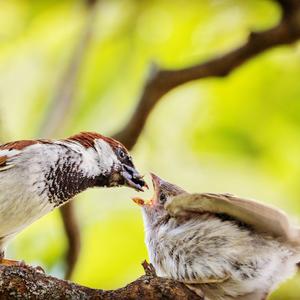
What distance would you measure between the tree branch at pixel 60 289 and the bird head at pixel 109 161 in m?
1.17

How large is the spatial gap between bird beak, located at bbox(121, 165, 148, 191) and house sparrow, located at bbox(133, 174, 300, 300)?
2.56ft

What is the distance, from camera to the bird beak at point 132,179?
5.28 metres

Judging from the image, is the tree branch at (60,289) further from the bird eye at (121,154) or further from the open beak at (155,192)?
the bird eye at (121,154)

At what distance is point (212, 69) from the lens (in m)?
5.90

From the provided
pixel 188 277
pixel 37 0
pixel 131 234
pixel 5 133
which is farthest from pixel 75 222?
pixel 37 0

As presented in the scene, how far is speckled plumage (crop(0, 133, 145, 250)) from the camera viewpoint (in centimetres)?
468

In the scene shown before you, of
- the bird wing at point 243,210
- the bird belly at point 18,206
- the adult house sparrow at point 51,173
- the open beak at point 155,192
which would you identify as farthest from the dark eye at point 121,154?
the bird wing at point 243,210

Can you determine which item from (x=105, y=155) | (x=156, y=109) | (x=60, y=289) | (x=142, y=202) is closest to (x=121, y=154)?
(x=105, y=155)

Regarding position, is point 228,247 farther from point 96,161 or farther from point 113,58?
point 113,58

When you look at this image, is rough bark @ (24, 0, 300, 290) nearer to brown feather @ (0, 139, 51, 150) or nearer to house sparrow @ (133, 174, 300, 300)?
brown feather @ (0, 139, 51, 150)

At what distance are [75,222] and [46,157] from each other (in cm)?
109

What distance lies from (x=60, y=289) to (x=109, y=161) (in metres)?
1.33

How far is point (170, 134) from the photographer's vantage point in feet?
24.6

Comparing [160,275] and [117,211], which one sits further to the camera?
[117,211]
